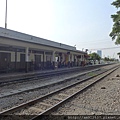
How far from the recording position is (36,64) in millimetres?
28500

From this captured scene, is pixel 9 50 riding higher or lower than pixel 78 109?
higher

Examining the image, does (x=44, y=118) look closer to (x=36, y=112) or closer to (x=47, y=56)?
(x=36, y=112)

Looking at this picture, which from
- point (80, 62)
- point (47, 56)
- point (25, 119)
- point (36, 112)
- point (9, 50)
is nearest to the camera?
point (25, 119)

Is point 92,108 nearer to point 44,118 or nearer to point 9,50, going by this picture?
point 44,118

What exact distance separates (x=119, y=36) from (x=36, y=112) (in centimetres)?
2134

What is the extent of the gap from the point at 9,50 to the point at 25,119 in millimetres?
18917

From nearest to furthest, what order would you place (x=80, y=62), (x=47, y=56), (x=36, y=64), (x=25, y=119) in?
(x=25, y=119) → (x=36, y=64) → (x=47, y=56) → (x=80, y=62)

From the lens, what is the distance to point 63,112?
5965mm

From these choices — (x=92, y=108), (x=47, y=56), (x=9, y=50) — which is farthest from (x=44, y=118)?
(x=47, y=56)

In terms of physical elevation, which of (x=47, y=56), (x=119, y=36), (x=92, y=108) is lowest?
(x=92, y=108)

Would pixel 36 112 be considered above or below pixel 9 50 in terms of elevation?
below

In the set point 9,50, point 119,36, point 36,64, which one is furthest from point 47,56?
point 119,36

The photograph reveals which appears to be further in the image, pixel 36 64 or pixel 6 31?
pixel 36 64

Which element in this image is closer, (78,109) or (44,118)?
(44,118)
